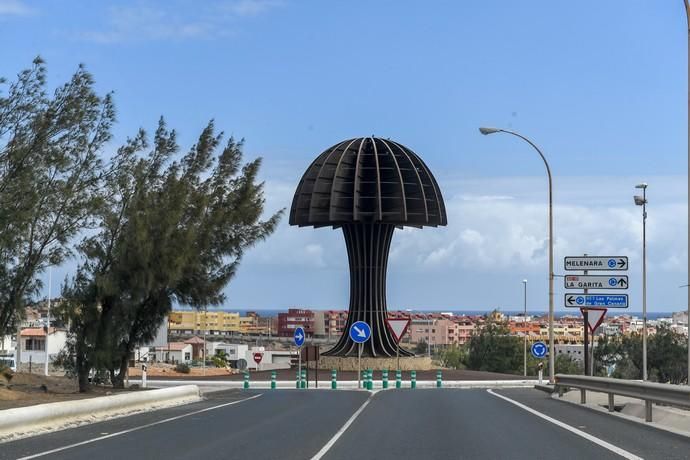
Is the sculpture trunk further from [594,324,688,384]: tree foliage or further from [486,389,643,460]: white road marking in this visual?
[594,324,688,384]: tree foliage

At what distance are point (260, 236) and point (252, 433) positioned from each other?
16865 millimetres

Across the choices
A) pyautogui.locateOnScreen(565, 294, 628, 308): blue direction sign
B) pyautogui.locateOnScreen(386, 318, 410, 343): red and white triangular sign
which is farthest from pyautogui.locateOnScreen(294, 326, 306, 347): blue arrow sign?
pyautogui.locateOnScreen(565, 294, 628, 308): blue direction sign

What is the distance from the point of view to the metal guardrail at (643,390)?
16.5 meters

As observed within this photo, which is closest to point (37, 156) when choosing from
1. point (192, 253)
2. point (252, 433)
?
point (192, 253)

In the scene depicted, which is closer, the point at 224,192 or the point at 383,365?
the point at 224,192

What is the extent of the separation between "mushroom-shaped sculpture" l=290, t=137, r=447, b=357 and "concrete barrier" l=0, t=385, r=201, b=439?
29.0m

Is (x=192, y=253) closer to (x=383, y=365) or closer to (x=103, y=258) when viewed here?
(x=103, y=258)

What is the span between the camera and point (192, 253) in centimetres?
2914

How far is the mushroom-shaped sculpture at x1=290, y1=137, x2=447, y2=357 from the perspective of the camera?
55.6 meters

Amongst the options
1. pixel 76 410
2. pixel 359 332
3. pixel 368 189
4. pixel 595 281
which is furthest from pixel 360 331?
pixel 76 410

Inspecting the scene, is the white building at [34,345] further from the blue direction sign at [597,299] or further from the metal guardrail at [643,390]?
the metal guardrail at [643,390]

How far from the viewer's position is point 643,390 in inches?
730

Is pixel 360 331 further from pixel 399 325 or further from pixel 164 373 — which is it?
pixel 164 373

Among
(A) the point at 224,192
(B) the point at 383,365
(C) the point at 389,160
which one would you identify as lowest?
(B) the point at 383,365
